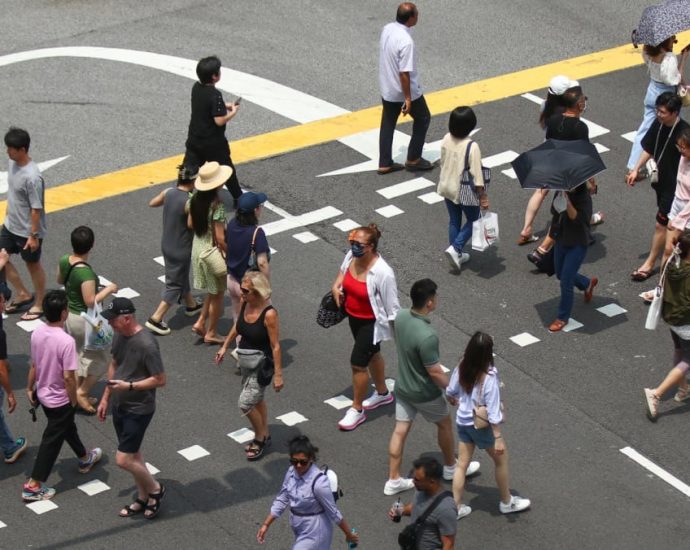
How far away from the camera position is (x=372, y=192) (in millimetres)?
16328

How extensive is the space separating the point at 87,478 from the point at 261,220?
4.68 meters

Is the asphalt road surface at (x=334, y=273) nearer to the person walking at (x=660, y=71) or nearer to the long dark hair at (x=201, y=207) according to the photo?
the person walking at (x=660, y=71)

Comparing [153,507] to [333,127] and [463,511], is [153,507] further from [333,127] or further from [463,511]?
[333,127]

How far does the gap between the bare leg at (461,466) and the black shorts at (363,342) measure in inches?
55.6

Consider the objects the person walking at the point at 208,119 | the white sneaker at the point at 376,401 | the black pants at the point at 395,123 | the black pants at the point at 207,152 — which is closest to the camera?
the white sneaker at the point at 376,401

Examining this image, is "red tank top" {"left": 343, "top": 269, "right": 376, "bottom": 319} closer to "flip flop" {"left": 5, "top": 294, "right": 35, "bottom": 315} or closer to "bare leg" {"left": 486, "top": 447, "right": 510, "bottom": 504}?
"bare leg" {"left": 486, "top": 447, "right": 510, "bottom": 504}

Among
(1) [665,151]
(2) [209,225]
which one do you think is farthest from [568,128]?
(2) [209,225]

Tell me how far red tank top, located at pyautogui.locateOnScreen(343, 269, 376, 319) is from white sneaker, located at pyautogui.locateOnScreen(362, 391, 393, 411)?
34.0 inches

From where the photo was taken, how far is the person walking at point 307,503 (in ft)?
32.5

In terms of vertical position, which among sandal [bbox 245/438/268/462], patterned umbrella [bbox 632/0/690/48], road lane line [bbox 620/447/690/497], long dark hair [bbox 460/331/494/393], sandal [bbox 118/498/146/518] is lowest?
sandal [bbox 118/498/146/518]

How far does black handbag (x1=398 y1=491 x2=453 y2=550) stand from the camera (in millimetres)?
9578

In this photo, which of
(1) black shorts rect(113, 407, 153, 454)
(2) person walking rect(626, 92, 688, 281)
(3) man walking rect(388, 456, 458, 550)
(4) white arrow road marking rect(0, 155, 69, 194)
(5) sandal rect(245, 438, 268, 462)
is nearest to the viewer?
(3) man walking rect(388, 456, 458, 550)

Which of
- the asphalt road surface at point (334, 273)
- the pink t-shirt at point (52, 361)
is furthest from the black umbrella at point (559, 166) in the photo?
the pink t-shirt at point (52, 361)

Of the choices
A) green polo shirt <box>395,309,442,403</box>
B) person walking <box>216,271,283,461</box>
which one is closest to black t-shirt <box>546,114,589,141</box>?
green polo shirt <box>395,309,442,403</box>
